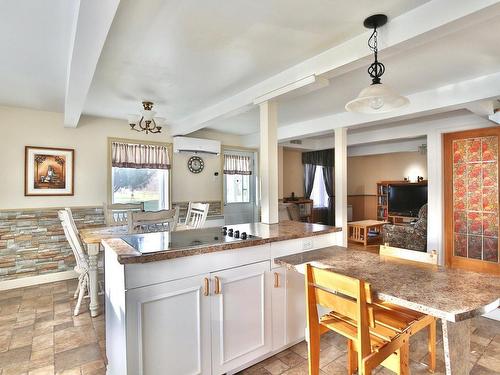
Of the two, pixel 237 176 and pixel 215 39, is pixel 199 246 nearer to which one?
pixel 215 39

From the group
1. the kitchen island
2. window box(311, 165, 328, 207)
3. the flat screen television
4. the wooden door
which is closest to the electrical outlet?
the kitchen island

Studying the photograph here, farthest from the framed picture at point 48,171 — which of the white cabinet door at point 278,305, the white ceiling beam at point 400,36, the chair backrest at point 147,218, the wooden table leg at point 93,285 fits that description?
the white cabinet door at point 278,305

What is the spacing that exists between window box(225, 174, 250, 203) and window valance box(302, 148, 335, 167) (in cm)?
219

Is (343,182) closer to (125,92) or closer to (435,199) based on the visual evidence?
(435,199)

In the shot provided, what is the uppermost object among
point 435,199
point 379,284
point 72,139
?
point 72,139

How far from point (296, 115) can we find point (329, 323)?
3234 millimetres

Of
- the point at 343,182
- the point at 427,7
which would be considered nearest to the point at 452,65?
the point at 427,7

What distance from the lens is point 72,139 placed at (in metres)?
4.02

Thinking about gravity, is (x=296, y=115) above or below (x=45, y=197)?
above

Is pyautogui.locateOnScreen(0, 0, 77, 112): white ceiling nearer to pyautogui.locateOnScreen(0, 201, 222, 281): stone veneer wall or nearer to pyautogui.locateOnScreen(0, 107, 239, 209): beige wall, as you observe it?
pyautogui.locateOnScreen(0, 107, 239, 209): beige wall

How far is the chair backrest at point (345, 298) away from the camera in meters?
1.24

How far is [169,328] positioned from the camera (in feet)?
5.16

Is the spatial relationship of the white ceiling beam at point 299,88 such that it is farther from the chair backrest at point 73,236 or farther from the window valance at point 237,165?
the window valance at point 237,165

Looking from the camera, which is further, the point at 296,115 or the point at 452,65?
the point at 296,115
